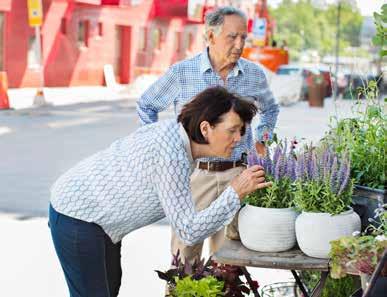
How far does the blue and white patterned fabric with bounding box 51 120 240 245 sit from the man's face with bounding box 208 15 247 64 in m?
1.29

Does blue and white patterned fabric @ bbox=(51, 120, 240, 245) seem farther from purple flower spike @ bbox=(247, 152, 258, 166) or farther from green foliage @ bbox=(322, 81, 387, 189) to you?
green foliage @ bbox=(322, 81, 387, 189)

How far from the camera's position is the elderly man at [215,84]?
4562mm

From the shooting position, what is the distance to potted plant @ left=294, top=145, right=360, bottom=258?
10.6 ft

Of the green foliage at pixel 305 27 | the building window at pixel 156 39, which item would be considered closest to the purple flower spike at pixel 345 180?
the building window at pixel 156 39

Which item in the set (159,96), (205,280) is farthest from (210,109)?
(159,96)

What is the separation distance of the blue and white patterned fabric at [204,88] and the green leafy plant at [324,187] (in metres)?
1.19

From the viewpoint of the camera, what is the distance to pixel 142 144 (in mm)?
3266

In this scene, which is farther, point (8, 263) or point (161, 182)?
point (8, 263)

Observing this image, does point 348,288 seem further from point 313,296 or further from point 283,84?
point 283,84

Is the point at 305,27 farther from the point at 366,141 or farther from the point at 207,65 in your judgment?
the point at 366,141

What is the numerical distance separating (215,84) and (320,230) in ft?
5.29

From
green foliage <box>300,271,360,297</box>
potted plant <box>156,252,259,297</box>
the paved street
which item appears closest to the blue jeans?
potted plant <box>156,252,259,297</box>

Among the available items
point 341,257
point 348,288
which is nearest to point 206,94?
point 341,257

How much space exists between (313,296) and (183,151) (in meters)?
0.71
